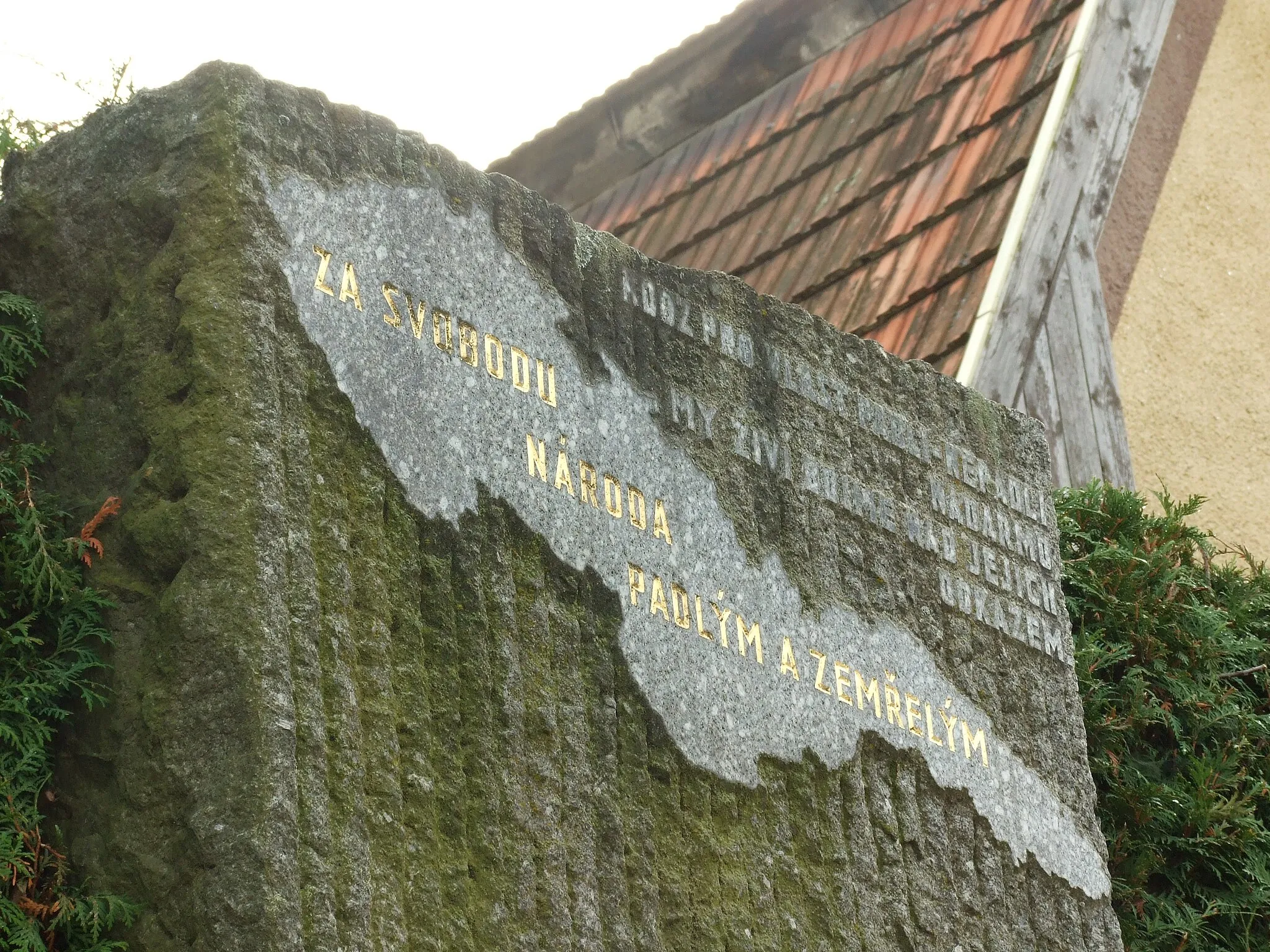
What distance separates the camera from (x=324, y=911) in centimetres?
240

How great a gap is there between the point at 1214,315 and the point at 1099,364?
3.30 feet

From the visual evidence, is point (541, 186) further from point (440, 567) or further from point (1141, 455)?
point (440, 567)

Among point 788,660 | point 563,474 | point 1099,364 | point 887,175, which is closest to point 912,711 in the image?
point 788,660

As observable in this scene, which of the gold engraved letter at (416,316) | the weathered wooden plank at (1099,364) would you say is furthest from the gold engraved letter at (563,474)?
the weathered wooden plank at (1099,364)

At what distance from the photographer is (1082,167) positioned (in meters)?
6.28

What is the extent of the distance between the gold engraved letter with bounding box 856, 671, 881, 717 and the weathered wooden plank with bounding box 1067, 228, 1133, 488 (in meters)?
2.98

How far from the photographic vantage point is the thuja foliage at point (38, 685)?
7.78 feet

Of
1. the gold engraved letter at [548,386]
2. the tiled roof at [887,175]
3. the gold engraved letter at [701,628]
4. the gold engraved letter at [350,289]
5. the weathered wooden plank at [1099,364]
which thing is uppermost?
the tiled roof at [887,175]

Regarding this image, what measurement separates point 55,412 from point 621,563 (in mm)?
1032

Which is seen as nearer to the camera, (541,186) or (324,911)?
(324,911)

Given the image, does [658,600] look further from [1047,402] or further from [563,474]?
[1047,402]

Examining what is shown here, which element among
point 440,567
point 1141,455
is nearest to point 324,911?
point 440,567

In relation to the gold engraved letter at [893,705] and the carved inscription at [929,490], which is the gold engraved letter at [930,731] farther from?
the carved inscription at [929,490]

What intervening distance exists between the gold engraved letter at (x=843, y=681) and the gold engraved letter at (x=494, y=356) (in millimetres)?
1002
